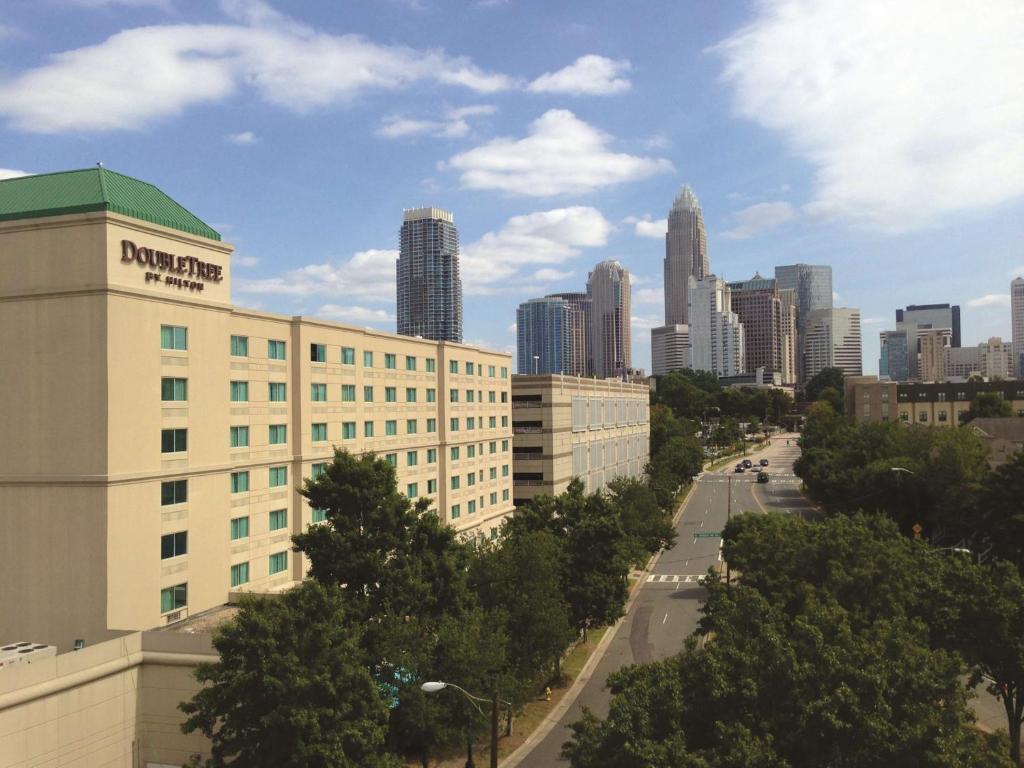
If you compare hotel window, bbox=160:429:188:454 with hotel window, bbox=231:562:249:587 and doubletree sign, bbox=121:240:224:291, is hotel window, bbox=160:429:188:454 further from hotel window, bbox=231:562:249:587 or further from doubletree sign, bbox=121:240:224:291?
hotel window, bbox=231:562:249:587

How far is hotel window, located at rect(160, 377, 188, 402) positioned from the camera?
126 feet

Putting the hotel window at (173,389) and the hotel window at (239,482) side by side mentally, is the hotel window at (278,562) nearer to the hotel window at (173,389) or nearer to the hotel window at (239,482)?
the hotel window at (239,482)

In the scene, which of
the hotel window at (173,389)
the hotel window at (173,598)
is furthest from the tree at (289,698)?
the hotel window at (173,389)

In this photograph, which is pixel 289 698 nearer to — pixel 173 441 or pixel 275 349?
pixel 173 441

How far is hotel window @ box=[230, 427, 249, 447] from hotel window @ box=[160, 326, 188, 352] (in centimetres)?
625

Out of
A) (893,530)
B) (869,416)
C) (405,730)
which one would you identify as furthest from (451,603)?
(869,416)

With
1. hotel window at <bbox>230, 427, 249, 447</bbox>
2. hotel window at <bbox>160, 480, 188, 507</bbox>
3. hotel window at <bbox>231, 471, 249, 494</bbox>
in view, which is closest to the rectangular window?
hotel window at <bbox>230, 427, 249, 447</bbox>

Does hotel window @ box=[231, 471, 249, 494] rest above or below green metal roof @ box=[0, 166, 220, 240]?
below

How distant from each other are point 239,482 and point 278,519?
4.31 metres

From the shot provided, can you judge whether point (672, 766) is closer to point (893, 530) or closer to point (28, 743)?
point (28, 743)

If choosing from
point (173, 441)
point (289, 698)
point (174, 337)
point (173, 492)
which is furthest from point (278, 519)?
point (289, 698)

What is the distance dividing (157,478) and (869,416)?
141 metres

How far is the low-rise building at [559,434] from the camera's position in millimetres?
84562

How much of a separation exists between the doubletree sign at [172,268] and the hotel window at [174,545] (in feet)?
41.4
